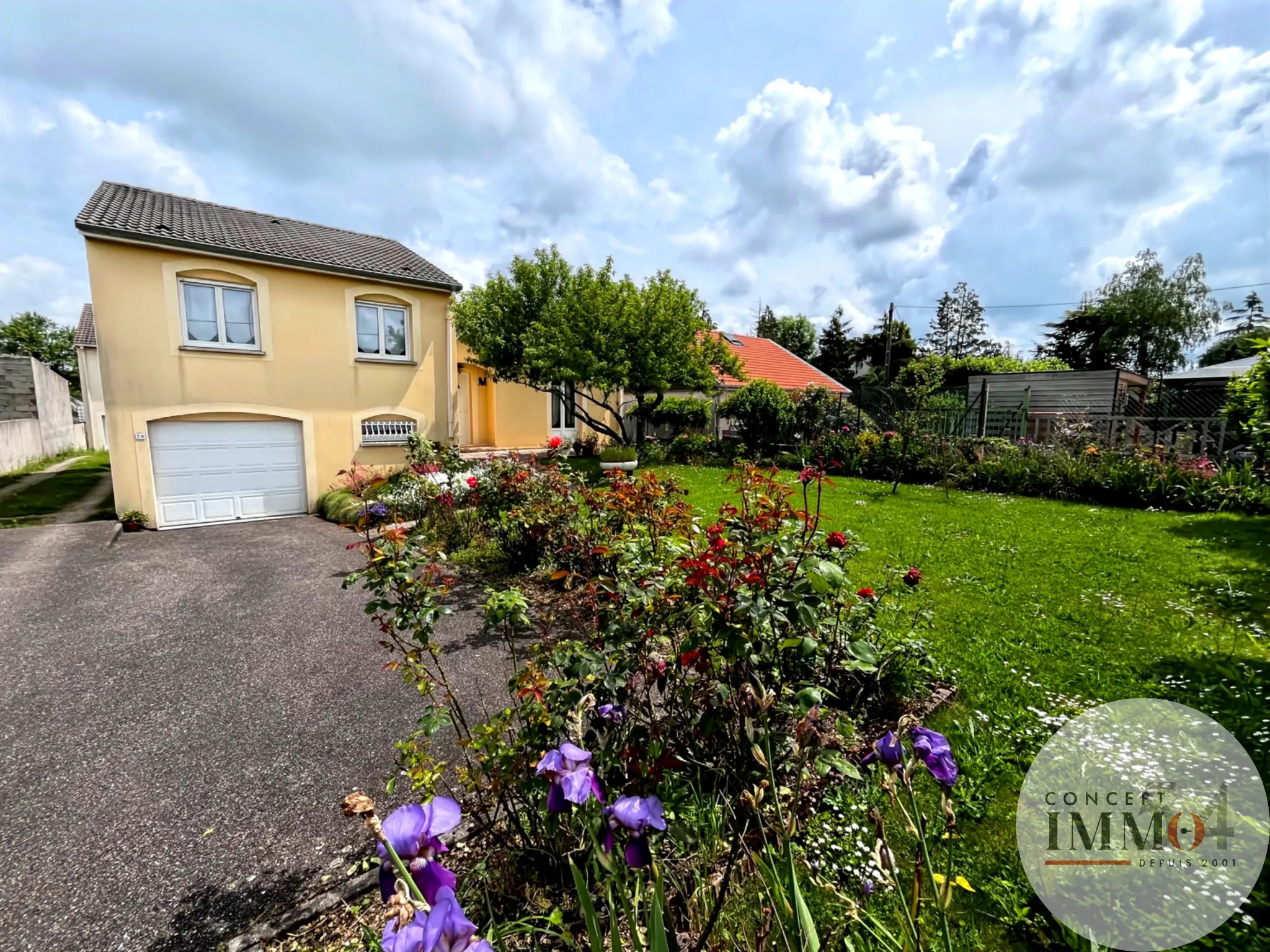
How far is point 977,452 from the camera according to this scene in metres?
10.6

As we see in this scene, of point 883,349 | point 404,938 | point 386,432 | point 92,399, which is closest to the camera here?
point 404,938

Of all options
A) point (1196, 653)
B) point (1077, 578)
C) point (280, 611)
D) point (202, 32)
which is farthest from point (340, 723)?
point (202, 32)

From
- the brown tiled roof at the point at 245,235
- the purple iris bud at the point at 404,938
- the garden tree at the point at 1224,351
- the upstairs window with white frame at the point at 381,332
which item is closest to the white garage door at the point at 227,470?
the upstairs window with white frame at the point at 381,332

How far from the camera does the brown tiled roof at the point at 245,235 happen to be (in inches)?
349

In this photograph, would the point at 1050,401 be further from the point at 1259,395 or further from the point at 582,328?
the point at 582,328

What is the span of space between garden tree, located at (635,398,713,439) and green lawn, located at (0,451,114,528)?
13.2m

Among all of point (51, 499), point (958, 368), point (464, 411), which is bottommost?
point (51, 499)

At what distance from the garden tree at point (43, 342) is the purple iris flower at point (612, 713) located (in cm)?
4763

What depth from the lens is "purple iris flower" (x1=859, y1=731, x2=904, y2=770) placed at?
1137mm

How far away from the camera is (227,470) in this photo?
9.87 metres

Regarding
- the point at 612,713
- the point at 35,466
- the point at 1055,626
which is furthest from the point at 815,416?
the point at 35,466

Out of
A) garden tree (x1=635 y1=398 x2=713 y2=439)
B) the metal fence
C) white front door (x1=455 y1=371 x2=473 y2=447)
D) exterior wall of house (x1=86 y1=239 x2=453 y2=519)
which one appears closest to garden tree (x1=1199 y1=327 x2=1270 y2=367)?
the metal fence

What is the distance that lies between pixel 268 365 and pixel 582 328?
6.71m

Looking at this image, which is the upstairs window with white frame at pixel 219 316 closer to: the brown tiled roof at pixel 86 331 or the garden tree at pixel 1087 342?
the brown tiled roof at pixel 86 331
